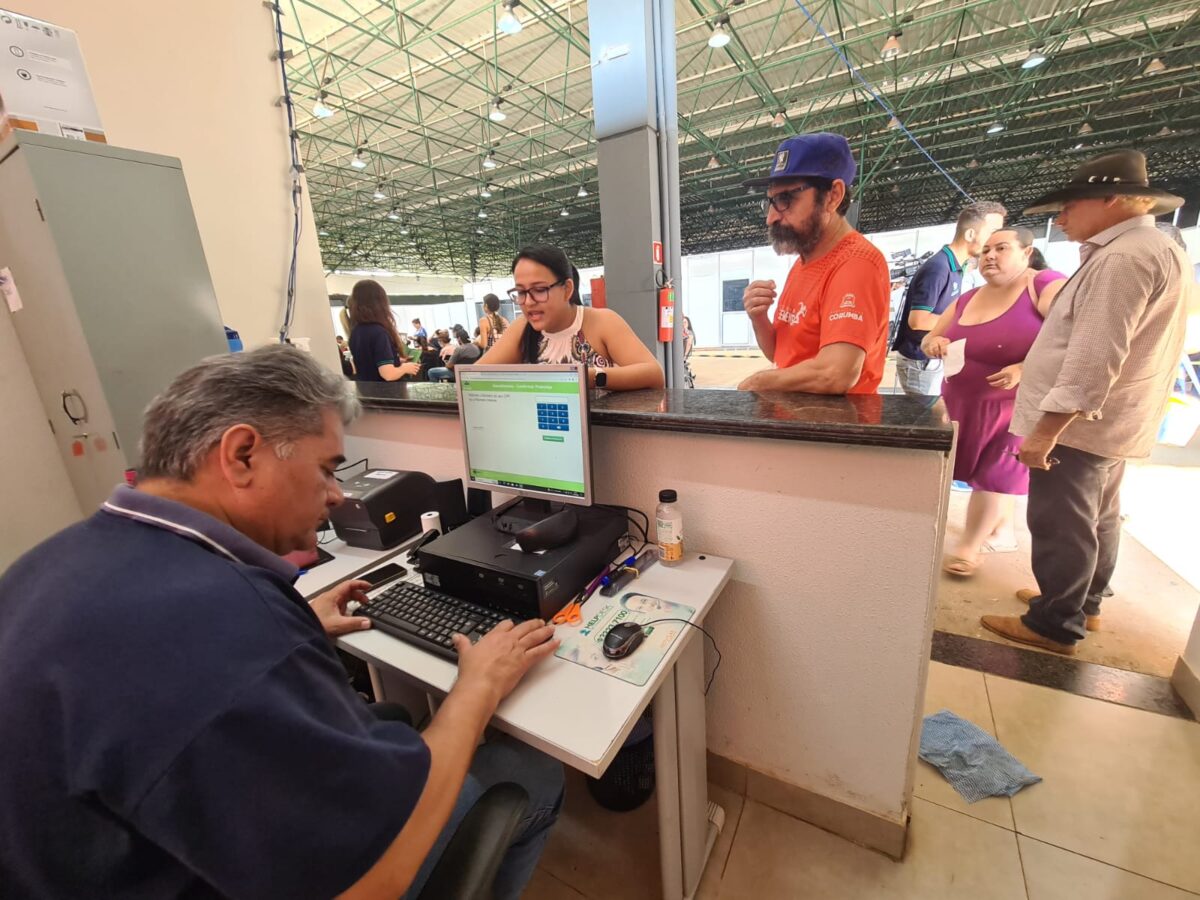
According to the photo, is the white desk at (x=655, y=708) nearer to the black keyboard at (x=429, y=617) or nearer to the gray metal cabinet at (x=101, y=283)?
the black keyboard at (x=429, y=617)

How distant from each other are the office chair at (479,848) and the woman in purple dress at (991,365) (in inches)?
90.9

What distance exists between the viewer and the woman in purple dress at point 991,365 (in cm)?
205

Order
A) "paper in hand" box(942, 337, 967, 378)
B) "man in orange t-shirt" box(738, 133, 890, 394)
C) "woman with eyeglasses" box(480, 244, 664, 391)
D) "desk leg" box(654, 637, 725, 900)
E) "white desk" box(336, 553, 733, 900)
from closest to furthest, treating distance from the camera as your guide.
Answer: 1. "white desk" box(336, 553, 733, 900)
2. "desk leg" box(654, 637, 725, 900)
3. "man in orange t-shirt" box(738, 133, 890, 394)
4. "woman with eyeglasses" box(480, 244, 664, 391)
5. "paper in hand" box(942, 337, 967, 378)

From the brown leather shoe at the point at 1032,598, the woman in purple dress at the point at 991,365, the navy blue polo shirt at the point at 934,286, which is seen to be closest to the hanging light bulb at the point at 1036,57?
the navy blue polo shirt at the point at 934,286

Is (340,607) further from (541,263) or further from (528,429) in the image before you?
A: (541,263)

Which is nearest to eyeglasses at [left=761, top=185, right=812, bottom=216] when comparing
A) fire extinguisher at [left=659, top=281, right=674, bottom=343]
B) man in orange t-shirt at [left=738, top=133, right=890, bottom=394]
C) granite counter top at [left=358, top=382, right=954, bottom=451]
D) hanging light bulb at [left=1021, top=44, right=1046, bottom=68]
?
man in orange t-shirt at [left=738, top=133, right=890, bottom=394]

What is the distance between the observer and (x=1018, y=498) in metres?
3.24

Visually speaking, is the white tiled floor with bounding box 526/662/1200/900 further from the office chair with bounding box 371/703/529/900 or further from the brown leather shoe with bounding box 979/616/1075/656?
the office chair with bounding box 371/703/529/900

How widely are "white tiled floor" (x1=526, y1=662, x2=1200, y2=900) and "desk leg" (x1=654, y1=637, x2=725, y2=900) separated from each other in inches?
4.6

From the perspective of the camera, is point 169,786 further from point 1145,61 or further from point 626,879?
point 1145,61

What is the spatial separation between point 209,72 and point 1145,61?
30.6 ft

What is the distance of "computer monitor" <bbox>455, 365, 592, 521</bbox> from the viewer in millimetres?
1131

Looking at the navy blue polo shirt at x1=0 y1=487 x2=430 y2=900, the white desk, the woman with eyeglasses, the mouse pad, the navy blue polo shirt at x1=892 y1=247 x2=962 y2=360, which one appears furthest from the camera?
the navy blue polo shirt at x1=892 y1=247 x2=962 y2=360

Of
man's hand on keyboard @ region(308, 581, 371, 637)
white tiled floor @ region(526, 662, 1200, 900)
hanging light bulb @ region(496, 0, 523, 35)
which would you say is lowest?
white tiled floor @ region(526, 662, 1200, 900)
